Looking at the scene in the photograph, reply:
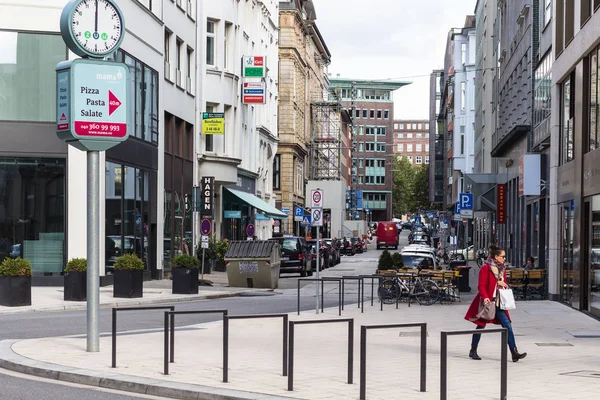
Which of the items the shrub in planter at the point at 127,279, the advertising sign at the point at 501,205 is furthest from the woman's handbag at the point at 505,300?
the advertising sign at the point at 501,205

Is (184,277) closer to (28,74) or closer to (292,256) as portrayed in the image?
(28,74)

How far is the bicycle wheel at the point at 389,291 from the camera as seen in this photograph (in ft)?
90.9

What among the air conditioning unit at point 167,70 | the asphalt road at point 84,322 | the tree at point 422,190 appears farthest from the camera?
the tree at point 422,190

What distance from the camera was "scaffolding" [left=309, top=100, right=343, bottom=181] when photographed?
108188 millimetres

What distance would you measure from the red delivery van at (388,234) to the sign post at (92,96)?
89976mm

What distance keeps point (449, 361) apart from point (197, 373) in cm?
368

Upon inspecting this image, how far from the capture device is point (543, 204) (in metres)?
36.2

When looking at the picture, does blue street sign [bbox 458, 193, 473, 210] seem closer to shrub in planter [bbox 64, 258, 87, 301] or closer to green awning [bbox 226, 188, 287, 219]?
green awning [bbox 226, 188, 287, 219]

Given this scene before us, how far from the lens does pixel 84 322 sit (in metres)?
20.7

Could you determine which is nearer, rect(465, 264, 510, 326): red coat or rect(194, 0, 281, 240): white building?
rect(465, 264, 510, 326): red coat

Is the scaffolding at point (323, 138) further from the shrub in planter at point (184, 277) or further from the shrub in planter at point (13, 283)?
the shrub in planter at point (13, 283)

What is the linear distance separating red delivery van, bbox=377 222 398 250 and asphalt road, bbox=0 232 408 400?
64.2 meters

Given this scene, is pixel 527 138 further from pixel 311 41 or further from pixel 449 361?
pixel 311 41

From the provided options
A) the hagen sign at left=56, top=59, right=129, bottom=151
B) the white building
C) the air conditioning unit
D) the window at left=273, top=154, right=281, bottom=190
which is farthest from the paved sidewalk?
the window at left=273, top=154, right=281, bottom=190
